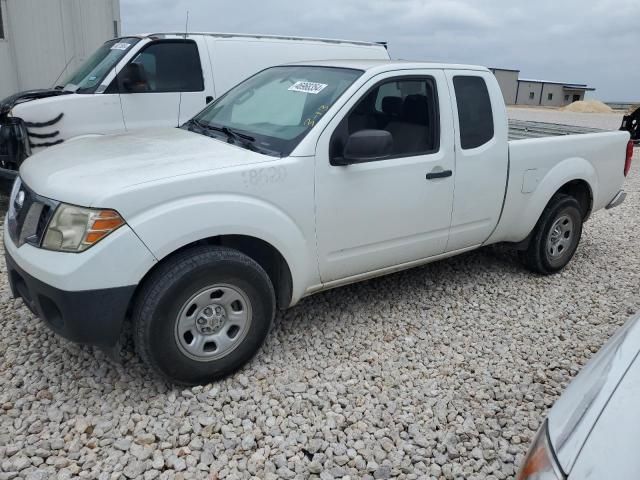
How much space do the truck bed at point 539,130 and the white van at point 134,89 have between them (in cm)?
321

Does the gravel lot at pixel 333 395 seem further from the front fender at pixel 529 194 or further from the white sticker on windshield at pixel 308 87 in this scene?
the white sticker on windshield at pixel 308 87

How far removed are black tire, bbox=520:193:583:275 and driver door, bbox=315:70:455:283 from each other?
1215 mm

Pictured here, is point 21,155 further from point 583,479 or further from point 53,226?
point 583,479

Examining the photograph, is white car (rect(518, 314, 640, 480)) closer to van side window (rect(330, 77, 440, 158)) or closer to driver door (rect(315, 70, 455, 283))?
driver door (rect(315, 70, 455, 283))

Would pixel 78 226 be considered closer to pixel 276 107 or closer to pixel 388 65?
pixel 276 107

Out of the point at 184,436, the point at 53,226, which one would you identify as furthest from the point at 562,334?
the point at 53,226

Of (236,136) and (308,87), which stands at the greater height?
(308,87)

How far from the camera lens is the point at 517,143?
14.4ft

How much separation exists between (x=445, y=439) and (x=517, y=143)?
8.23 ft

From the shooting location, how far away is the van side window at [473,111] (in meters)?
4.02

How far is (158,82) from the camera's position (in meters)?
6.46

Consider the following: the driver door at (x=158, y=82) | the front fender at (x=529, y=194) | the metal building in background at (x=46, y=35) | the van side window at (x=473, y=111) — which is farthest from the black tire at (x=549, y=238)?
the metal building in background at (x=46, y=35)

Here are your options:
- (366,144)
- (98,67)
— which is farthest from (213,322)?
(98,67)

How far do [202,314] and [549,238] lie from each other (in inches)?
129
